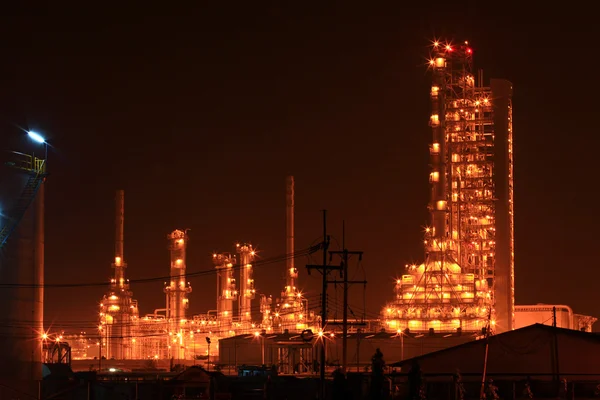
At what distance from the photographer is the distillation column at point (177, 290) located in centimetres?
10000

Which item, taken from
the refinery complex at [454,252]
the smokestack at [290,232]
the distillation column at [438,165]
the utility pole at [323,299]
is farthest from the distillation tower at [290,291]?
the utility pole at [323,299]

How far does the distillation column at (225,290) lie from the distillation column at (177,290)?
4327 mm

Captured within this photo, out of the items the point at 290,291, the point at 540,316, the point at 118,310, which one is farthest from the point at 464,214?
the point at 118,310

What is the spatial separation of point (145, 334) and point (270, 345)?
110 feet

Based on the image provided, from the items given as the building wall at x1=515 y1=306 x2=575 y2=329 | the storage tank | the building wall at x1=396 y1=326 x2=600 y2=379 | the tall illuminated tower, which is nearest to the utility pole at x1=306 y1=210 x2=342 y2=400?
the building wall at x1=396 y1=326 x2=600 y2=379

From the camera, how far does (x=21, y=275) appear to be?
37594mm

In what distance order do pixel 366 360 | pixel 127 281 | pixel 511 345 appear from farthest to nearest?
pixel 127 281 < pixel 366 360 < pixel 511 345

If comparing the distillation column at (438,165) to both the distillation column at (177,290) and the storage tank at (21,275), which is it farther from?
the storage tank at (21,275)

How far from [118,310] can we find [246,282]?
49.7ft

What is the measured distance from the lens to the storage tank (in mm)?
37062

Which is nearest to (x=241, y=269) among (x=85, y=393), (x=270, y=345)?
(x=270, y=345)

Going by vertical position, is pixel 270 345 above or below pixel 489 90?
below

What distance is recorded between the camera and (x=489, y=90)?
79.4m

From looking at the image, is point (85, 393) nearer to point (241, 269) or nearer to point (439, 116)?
point (439, 116)
